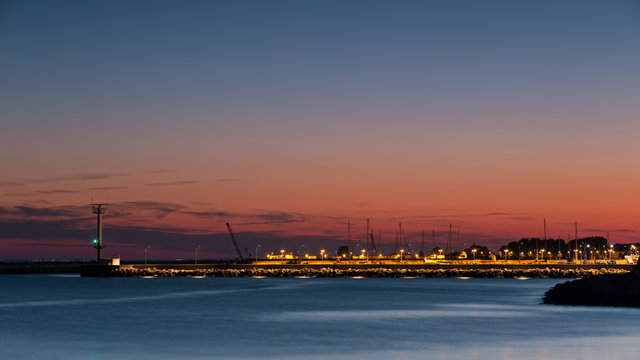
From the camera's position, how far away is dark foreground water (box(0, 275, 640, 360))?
47562mm

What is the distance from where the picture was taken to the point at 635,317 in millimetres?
61469

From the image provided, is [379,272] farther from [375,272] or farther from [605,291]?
[605,291]

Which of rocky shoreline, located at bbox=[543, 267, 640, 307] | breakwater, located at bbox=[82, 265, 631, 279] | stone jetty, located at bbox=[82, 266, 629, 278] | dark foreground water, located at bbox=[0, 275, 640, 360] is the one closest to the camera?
dark foreground water, located at bbox=[0, 275, 640, 360]

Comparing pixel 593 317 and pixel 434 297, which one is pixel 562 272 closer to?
pixel 434 297

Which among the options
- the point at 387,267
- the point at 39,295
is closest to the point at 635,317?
the point at 39,295

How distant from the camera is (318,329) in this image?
62.1 metres

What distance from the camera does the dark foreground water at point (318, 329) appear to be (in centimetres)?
4756

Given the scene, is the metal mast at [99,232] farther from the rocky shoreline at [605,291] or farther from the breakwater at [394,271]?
the rocky shoreline at [605,291]

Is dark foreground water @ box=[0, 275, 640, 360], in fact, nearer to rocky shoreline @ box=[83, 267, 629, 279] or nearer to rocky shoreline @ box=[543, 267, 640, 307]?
rocky shoreline @ box=[543, 267, 640, 307]

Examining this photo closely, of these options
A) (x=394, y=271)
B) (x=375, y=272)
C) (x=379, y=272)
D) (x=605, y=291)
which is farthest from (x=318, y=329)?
(x=375, y=272)

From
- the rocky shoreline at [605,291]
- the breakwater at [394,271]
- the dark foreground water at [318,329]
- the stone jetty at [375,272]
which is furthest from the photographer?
the stone jetty at [375,272]

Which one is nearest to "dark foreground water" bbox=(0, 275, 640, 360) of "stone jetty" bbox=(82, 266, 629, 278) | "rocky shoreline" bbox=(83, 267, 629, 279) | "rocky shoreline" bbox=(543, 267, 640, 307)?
"rocky shoreline" bbox=(543, 267, 640, 307)

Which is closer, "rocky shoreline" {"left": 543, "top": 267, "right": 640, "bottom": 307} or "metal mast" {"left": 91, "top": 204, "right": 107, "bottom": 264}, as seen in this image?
"rocky shoreline" {"left": 543, "top": 267, "right": 640, "bottom": 307}

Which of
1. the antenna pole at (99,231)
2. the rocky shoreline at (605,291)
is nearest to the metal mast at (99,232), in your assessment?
the antenna pole at (99,231)
